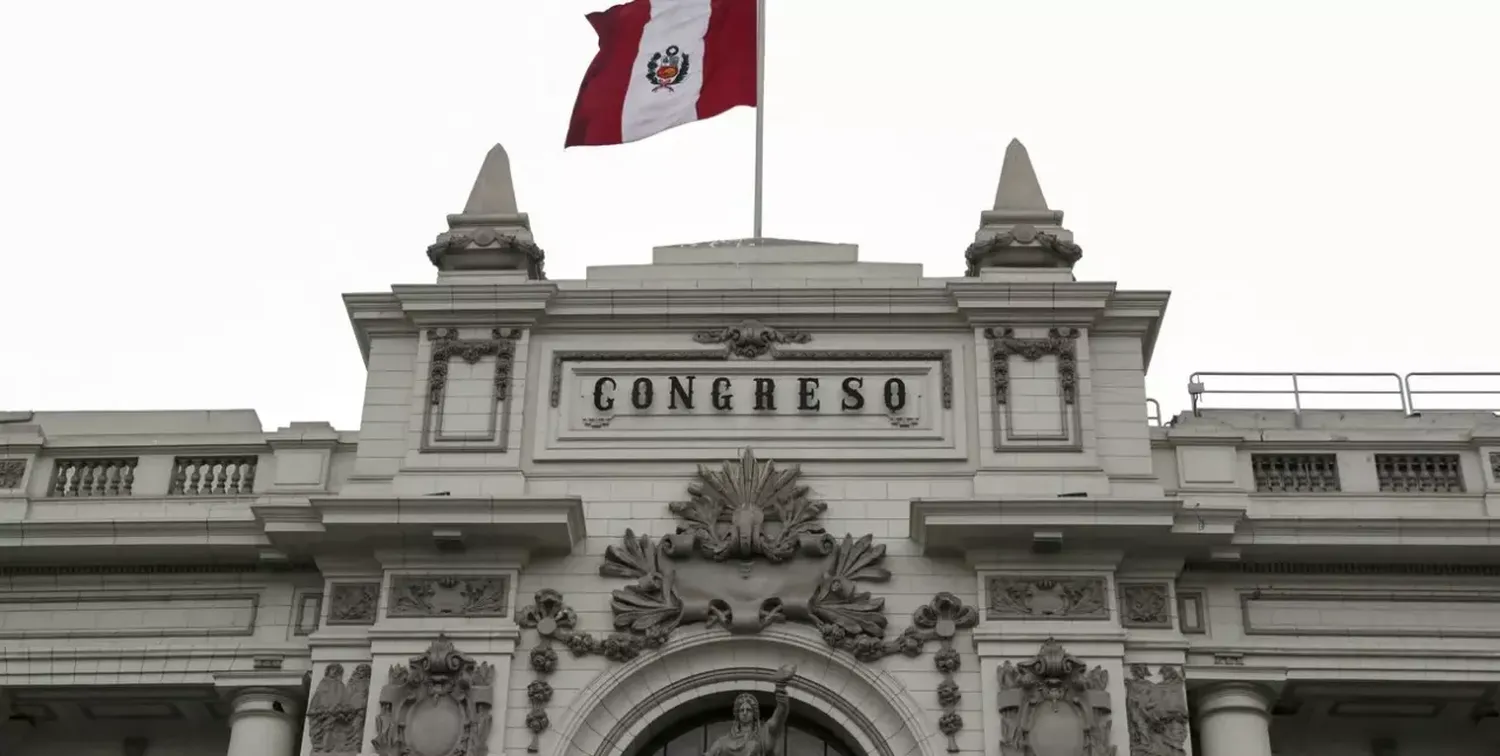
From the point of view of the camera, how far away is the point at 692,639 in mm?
22781

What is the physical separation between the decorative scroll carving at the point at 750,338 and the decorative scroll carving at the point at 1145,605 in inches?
201

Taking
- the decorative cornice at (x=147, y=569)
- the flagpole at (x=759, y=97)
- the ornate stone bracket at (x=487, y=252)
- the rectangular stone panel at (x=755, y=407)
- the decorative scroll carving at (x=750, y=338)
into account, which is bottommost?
the decorative cornice at (x=147, y=569)

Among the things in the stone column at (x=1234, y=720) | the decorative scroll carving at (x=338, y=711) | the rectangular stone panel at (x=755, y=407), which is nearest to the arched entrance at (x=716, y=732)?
the rectangular stone panel at (x=755, y=407)

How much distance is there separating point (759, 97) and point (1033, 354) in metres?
5.96

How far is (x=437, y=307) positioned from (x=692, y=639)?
5529 millimetres

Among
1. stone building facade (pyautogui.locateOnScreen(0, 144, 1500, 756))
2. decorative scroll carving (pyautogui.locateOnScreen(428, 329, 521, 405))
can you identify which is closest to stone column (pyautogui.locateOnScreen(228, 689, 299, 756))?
stone building facade (pyautogui.locateOnScreen(0, 144, 1500, 756))

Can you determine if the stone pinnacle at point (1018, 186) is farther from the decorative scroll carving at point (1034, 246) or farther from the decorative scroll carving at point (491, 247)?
the decorative scroll carving at point (491, 247)

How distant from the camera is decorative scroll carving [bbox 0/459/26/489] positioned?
2503 centimetres

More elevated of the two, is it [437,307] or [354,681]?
[437,307]

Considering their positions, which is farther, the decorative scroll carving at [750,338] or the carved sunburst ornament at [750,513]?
the decorative scroll carving at [750,338]

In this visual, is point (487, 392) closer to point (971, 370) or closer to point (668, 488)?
point (668, 488)

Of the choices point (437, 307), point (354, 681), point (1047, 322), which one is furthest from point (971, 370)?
point (354, 681)

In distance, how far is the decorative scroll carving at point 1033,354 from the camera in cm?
2412

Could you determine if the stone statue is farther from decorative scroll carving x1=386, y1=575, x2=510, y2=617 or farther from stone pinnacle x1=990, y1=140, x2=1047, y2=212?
stone pinnacle x1=990, y1=140, x2=1047, y2=212
